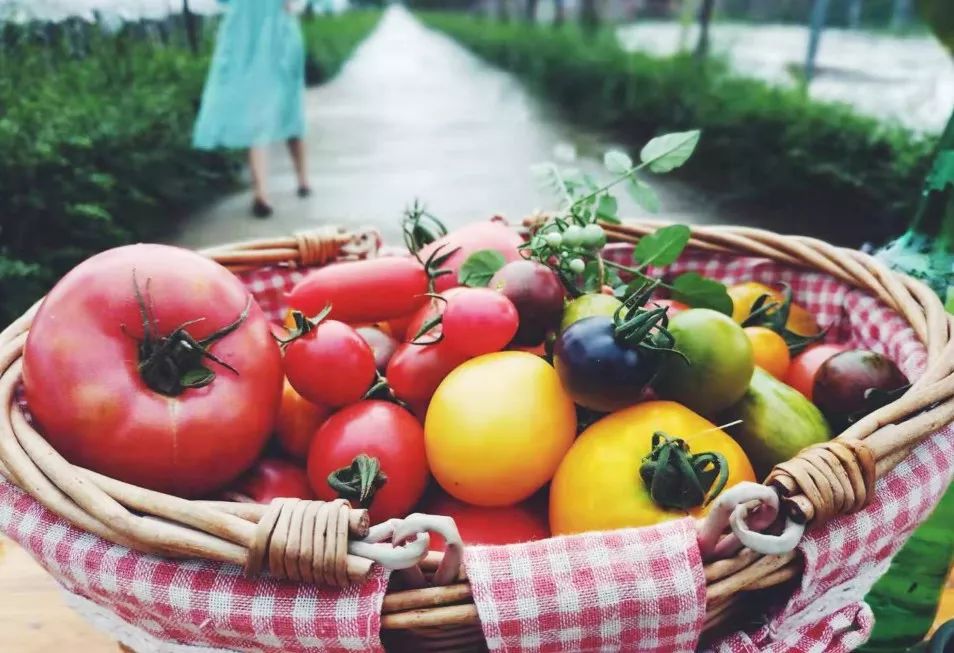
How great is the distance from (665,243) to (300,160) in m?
3.45

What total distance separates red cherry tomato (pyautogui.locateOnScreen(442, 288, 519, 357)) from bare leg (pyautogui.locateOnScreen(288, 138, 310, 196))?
3496 mm

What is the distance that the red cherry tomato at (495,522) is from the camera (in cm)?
66

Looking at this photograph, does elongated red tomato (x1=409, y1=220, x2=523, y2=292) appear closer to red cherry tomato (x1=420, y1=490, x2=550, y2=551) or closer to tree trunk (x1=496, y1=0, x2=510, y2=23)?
red cherry tomato (x1=420, y1=490, x2=550, y2=551)

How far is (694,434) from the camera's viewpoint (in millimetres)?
636

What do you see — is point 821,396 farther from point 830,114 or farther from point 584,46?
point 584,46

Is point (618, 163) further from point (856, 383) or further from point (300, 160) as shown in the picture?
point (300, 160)

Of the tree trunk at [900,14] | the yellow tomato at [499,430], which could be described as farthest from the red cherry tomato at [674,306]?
the tree trunk at [900,14]

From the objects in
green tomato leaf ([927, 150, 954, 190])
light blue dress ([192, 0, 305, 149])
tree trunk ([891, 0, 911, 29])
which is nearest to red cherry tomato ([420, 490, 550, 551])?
green tomato leaf ([927, 150, 954, 190])

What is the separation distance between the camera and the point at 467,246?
0.90 m

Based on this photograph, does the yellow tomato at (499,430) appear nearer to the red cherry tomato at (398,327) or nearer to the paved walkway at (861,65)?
the red cherry tomato at (398,327)

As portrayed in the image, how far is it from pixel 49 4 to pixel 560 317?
253 cm

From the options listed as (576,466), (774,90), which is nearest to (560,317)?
(576,466)

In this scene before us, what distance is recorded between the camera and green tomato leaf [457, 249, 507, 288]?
84cm

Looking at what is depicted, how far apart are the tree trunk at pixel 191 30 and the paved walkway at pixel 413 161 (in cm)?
80
